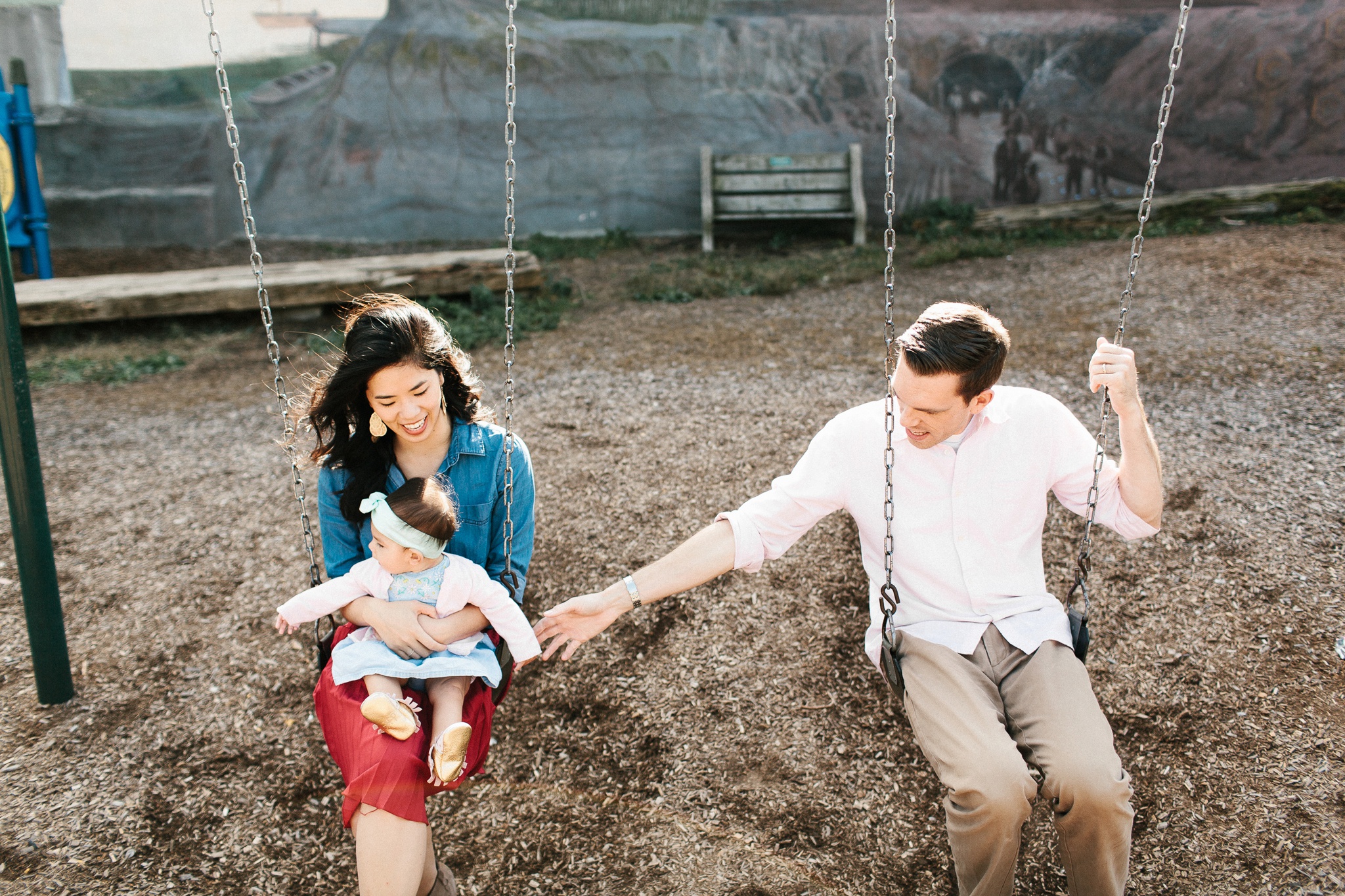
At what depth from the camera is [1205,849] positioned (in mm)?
2316

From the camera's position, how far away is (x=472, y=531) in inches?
90.9

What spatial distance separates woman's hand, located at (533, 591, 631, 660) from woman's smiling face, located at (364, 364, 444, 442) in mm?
549

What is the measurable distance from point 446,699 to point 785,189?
7597 millimetres

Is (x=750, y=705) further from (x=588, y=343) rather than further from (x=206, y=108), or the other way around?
(x=206, y=108)

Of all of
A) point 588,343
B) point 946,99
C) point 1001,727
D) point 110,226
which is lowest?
point 1001,727

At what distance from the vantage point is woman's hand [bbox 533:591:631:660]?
2189mm

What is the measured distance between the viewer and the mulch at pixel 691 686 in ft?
7.91

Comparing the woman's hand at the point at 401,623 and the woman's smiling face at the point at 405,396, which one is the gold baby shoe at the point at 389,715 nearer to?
the woman's hand at the point at 401,623

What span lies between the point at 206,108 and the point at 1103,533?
31.8 ft

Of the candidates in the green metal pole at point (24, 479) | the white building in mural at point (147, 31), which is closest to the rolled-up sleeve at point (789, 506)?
the green metal pole at point (24, 479)

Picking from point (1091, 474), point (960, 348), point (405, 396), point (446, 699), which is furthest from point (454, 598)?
point (1091, 474)

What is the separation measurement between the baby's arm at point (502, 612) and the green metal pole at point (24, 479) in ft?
4.89

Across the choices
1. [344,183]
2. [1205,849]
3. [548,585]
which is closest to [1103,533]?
[1205,849]

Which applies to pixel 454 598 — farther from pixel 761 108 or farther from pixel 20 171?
pixel 761 108
